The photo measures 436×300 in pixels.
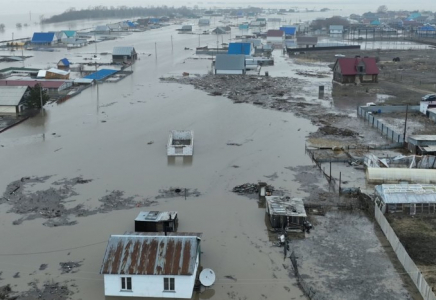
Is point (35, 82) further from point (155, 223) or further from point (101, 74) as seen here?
point (155, 223)

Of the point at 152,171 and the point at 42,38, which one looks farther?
the point at 42,38

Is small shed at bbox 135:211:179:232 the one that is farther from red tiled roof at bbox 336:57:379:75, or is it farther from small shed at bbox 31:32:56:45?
small shed at bbox 31:32:56:45

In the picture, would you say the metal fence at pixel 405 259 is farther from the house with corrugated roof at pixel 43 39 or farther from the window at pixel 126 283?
the house with corrugated roof at pixel 43 39

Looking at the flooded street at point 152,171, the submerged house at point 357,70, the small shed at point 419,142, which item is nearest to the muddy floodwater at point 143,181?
the flooded street at point 152,171

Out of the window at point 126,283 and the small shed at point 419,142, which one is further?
the small shed at point 419,142

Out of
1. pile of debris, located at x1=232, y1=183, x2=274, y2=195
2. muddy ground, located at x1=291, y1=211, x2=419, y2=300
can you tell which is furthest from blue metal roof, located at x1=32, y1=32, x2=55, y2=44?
muddy ground, located at x1=291, y1=211, x2=419, y2=300

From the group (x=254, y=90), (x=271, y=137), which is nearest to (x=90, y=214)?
(x=271, y=137)

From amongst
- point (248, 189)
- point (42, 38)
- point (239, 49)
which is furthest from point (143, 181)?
point (42, 38)
